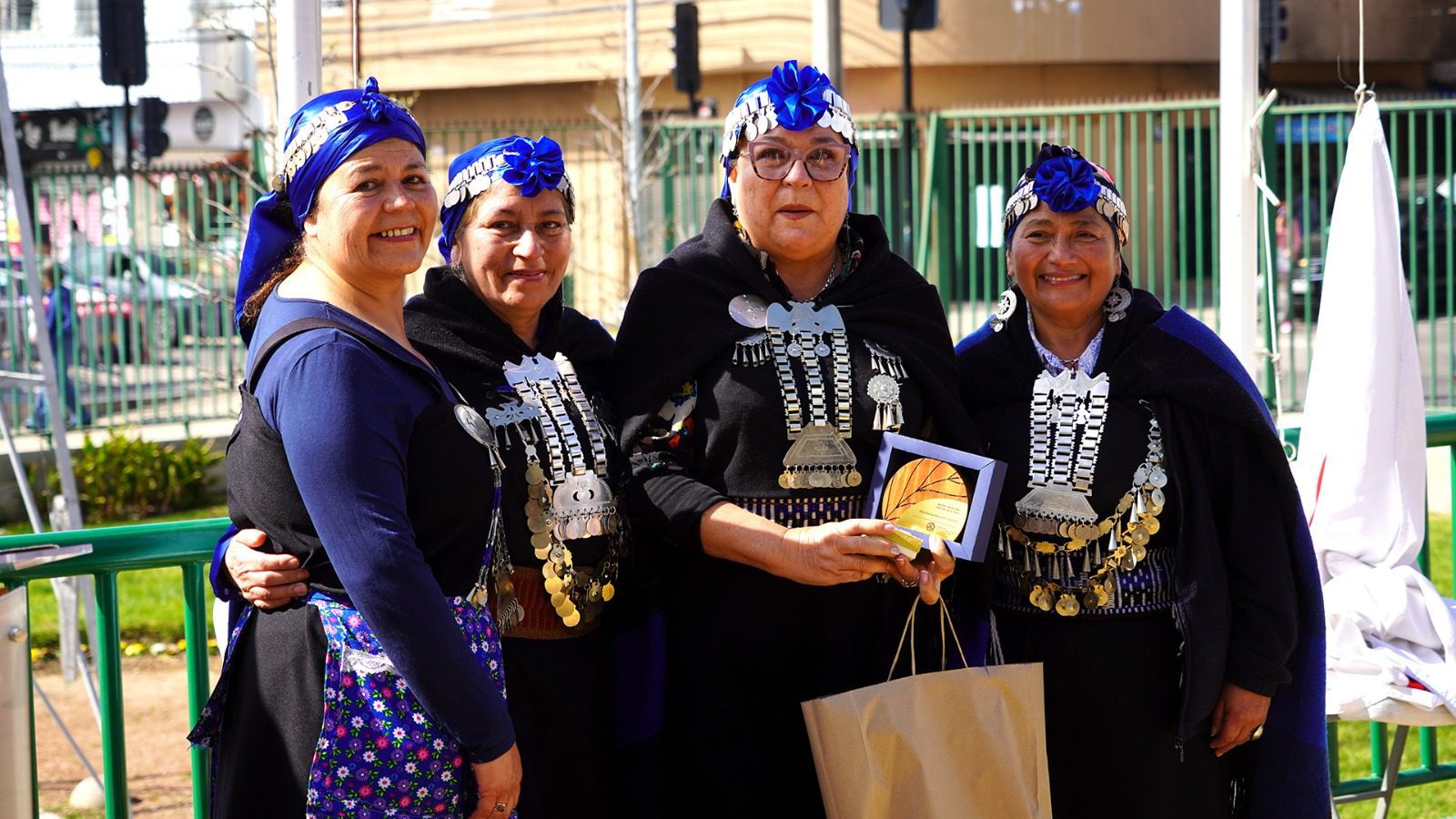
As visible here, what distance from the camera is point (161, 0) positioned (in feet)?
63.8

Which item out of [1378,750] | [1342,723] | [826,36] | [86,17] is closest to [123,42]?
[826,36]

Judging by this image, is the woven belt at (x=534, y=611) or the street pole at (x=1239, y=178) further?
the street pole at (x=1239, y=178)

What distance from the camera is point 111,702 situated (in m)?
3.41

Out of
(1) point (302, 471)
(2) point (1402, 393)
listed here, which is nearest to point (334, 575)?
(1) point (302, 471)

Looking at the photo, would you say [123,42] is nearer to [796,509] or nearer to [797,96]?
[797,96]

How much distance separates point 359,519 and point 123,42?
9.11 meters

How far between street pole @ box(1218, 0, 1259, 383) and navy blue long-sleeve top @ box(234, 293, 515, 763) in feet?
9.26

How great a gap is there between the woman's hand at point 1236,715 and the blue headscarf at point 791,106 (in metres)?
1.38

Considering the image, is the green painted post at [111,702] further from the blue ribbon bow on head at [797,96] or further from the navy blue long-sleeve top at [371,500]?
the blue ribbon bow on head at [797,96]

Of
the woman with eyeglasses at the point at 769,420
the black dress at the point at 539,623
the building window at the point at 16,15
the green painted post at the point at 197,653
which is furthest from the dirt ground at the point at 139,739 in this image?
the building window at the point at 16,15

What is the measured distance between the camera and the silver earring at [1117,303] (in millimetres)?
3383

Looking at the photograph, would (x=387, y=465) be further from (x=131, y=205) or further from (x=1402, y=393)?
(x=131, y=205)

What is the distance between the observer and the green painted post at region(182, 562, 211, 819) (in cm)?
344

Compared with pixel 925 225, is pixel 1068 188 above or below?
below
